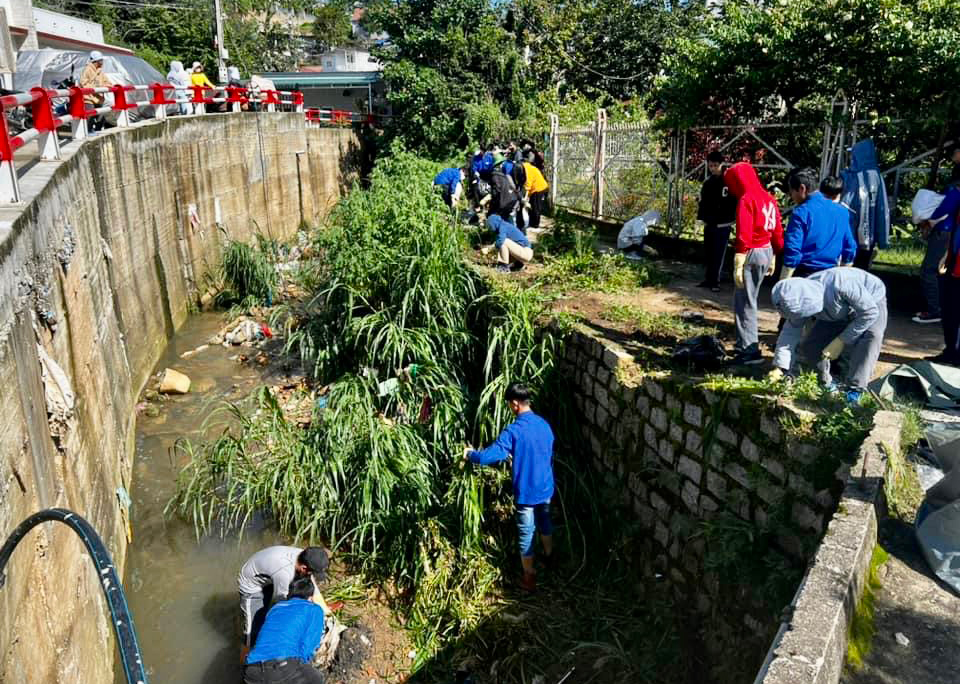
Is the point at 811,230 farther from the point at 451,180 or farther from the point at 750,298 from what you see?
the point at 451,180

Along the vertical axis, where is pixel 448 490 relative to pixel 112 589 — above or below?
below

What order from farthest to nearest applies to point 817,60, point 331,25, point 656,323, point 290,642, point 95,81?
point 331,25 → point 95,81 → point 817,60 → point 656,323 → point 290,642

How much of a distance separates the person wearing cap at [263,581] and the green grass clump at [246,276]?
7.34 m

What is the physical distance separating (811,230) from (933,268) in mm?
1766

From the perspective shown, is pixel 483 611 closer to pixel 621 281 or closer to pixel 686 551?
pixel 686 551

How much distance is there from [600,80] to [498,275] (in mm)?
17577

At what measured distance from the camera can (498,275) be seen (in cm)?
848

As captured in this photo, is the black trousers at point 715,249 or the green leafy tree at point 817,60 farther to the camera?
the black trousers at point 715,249

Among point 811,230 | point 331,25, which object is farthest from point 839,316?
point 331,25

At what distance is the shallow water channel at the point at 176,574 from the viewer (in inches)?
201

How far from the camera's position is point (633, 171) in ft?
36.8

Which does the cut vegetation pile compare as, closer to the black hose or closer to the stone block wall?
the stone block wall

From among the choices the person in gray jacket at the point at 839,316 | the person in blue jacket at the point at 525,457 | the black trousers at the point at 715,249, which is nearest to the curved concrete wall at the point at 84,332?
the person in blue jacket at the point at 525,457

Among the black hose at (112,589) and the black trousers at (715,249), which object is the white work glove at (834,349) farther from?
the black hose at (112,589)
